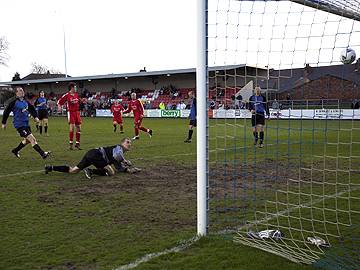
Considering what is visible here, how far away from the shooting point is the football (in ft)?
15.9

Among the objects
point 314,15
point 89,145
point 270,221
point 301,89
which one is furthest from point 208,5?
point 89,145

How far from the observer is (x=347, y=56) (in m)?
5.13

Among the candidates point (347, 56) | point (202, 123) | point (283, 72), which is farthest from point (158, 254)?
point (347, 56)

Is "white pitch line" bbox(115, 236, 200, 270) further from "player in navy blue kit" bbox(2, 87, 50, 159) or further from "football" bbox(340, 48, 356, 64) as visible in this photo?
"player in navy blue kit" bbox(2, 87, 50, 159)

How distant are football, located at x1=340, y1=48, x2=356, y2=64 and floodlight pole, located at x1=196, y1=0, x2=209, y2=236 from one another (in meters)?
1.67

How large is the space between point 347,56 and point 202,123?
2.13 m

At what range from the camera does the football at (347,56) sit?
4.86m

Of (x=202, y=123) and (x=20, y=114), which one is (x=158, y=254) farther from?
(x=20, y=114)

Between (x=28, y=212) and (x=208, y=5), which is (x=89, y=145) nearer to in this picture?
(x=28, y=212)

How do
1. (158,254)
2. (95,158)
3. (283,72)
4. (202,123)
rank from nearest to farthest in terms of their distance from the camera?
(158,254) < (202,123) < (283,72) < (95,158)

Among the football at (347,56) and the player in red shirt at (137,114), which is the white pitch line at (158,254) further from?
the player in red shirt at (137,114)

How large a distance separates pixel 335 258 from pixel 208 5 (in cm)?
300

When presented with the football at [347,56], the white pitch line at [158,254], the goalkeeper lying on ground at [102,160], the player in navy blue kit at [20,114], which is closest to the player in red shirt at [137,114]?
the player in navy blue kit at [20,114]

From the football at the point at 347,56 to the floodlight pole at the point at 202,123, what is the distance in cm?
167
